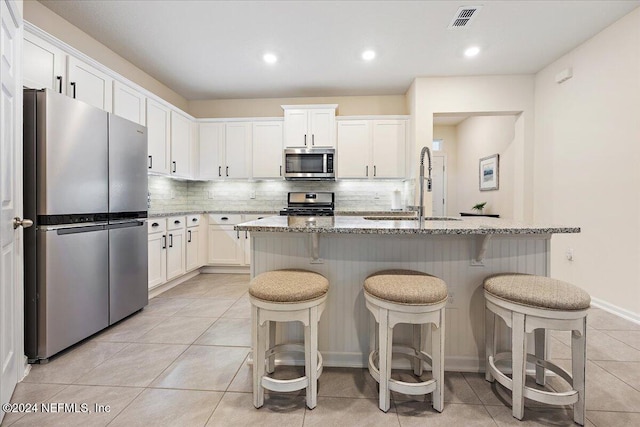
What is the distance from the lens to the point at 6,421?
1.37 metres

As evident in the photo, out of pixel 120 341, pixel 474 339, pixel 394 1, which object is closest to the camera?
pixel 474 339

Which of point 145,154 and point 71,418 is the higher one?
point 145,154

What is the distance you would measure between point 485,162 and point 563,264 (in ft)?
7.21

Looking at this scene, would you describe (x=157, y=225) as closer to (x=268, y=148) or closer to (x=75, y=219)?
(x=75, y=219)

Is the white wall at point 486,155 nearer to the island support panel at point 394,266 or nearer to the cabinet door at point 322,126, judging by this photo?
the cabinet door at point 322,126

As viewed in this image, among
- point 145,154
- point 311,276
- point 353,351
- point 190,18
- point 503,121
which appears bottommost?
point 353,351

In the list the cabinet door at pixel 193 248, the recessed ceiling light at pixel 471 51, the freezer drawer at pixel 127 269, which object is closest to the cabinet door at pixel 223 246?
the cabinet door at pixel 193 248

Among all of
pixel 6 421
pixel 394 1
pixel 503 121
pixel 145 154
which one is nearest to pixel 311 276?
pixel 6 421

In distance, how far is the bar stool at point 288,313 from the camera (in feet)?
4.47

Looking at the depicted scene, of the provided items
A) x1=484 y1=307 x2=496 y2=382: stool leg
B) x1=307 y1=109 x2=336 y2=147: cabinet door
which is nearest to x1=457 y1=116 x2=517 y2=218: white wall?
x1=307 y1=109 x2=336 y2=147: cabinet door

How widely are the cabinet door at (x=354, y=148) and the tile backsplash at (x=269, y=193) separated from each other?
318 millimetres

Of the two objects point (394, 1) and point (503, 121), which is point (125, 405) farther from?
point (503, 121)

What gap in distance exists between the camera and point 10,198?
1507 millimetres

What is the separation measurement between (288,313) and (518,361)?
1114 mm
